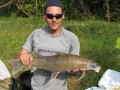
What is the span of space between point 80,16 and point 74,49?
10496 millimetres

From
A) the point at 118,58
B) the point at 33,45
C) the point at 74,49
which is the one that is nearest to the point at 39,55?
the point at 33,45

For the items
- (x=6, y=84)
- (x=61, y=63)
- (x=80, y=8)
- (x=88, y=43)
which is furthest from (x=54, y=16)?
(x=80, y=8)

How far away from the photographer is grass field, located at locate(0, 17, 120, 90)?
524 cm

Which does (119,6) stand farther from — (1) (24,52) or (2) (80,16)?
(1) (24,52)

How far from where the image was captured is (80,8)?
14477 millimetres

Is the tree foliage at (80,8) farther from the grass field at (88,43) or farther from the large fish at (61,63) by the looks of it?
the large fish at (61,63)

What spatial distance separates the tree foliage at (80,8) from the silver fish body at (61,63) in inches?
400

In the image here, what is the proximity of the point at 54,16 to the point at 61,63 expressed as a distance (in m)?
0.49

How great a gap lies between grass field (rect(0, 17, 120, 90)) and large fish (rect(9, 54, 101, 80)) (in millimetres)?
1853

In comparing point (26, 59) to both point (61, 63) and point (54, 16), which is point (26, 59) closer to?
point (61, 63)

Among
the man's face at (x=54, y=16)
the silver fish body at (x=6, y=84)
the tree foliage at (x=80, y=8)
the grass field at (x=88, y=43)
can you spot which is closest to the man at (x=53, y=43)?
the man's face at (x=54, y=16)

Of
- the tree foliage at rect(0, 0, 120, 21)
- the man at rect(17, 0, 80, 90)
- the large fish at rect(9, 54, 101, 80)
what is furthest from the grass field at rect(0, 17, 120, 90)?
the tree foliage at rect(0, 0, 120, 21)

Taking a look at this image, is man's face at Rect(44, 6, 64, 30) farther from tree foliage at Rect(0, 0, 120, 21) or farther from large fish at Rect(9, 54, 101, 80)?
tree foliage at Rect(0, 0, 120, 21)

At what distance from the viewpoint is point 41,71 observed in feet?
11.2
